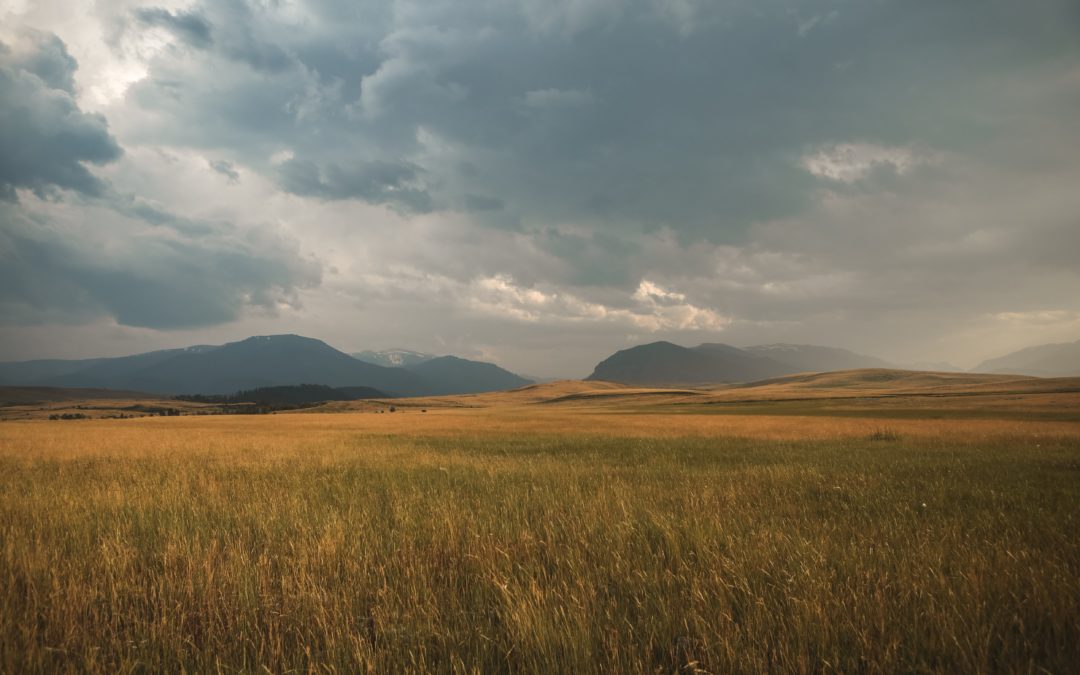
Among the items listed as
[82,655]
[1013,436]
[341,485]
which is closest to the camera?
[82,655]

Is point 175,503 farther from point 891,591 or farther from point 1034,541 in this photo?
point 1034,541

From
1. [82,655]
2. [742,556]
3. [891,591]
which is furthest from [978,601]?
[82,655]

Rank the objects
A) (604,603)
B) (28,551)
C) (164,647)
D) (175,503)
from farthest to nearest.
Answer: (175,503) < (28,551) < (604,603) < (164,647)

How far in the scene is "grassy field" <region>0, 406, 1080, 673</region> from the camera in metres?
3.08

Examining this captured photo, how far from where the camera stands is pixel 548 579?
14.9 ft

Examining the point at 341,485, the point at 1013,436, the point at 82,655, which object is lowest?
the point at 1013,436

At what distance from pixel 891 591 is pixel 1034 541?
3.44m

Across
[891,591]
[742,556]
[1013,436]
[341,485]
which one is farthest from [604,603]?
[1013,436]

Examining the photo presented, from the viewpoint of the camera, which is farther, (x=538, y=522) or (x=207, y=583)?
(x=538, y=522)

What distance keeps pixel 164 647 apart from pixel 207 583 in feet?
3.68

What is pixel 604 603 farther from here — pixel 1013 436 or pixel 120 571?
pixel 1013 436

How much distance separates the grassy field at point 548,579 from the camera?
308cm

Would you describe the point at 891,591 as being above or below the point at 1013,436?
above

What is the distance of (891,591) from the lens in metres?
3.91
